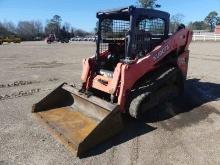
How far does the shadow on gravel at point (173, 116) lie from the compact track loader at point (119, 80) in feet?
0.56

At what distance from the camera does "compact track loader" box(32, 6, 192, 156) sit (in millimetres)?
5559

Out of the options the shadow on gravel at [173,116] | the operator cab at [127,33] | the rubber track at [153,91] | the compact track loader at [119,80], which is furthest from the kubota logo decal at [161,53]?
the shadow on gravel at [173,116]

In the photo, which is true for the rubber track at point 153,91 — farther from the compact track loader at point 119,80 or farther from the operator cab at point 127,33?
the operator cab at point 127,33

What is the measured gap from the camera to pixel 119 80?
6.05 m

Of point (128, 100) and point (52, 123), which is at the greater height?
point (128, 100)

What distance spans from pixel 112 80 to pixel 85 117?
90 centimetres

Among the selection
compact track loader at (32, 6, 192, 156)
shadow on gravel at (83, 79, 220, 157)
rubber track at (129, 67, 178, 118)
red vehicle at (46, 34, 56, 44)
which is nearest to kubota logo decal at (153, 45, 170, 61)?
compact track loader at (32, 6, 192, 156)

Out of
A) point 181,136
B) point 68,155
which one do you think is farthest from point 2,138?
point 181,136

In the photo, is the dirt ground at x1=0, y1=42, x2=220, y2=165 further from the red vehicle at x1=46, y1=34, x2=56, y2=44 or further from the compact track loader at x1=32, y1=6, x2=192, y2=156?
the red vehicle at x1=46, y1=34, x2=56, y2=44

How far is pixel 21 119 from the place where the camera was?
6543 millimetres

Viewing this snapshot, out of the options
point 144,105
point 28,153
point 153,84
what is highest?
point 153,84

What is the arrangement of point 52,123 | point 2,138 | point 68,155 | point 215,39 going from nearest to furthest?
point 68,155, point 2,138, point 52,123, point 215,39

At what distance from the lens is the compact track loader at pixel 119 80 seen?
18.2 feet

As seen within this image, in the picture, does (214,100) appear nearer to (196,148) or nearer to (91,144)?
(196,148)
